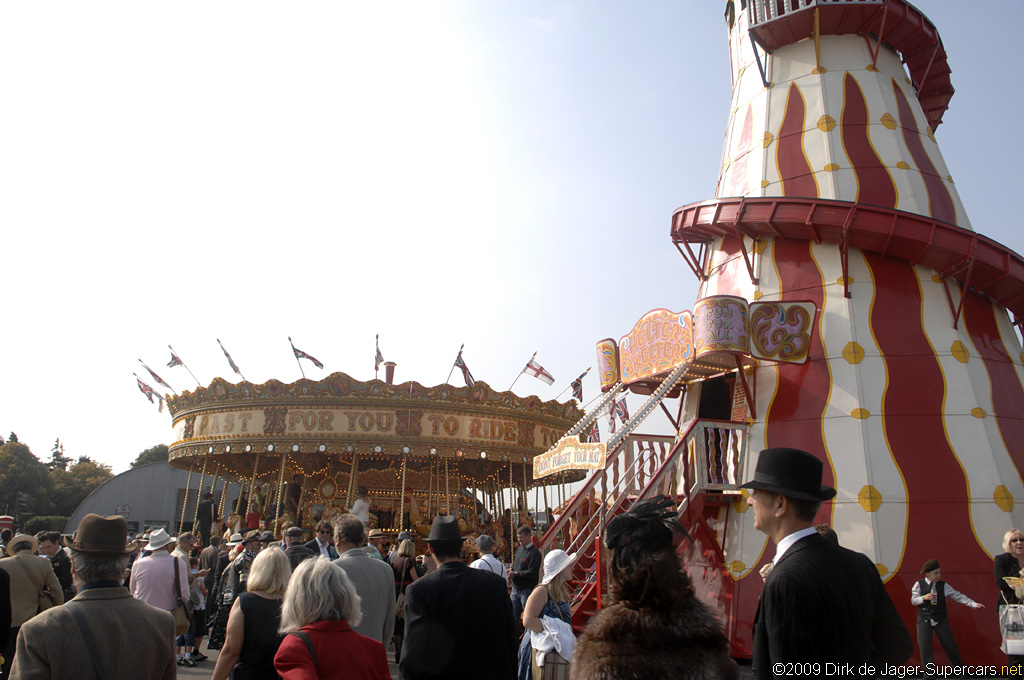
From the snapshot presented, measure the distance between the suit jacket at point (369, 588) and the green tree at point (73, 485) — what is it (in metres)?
52.8

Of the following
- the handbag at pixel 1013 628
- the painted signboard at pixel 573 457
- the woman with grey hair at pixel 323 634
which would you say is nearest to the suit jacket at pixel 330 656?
the woman with grey hair at pixel 323 634

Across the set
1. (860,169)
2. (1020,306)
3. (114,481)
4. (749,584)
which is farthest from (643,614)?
(114,481)

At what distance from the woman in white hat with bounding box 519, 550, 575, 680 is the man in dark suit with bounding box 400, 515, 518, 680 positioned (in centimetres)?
25

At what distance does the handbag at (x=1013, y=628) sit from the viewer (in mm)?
6234

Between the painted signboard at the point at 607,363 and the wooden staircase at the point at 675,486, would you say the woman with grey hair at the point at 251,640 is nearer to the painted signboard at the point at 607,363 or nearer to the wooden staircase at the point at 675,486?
the wooden staircase at the point at 675,486

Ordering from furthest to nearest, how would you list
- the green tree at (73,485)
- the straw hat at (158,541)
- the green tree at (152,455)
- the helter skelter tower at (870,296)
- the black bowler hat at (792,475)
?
the green tree at (152,455)
the green tree at (73,485)
the helter skelter tower at (870,296)
the straw hat at (158,541)
the black bowler hat at (792,475)

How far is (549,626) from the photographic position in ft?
13.8

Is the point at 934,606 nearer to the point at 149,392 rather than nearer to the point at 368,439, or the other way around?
the point at 368,439

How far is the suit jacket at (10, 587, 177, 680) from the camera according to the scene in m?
2.68

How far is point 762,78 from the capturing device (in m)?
13.1

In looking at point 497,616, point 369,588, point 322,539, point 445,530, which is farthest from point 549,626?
point 322,539

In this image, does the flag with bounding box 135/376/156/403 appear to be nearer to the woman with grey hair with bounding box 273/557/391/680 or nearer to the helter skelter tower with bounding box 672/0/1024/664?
the helter skelter tower with bounding box 672/0/1024/664

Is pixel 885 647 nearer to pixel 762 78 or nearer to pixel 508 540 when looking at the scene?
pixel 762 78

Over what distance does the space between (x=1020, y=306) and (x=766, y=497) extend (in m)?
11.5
